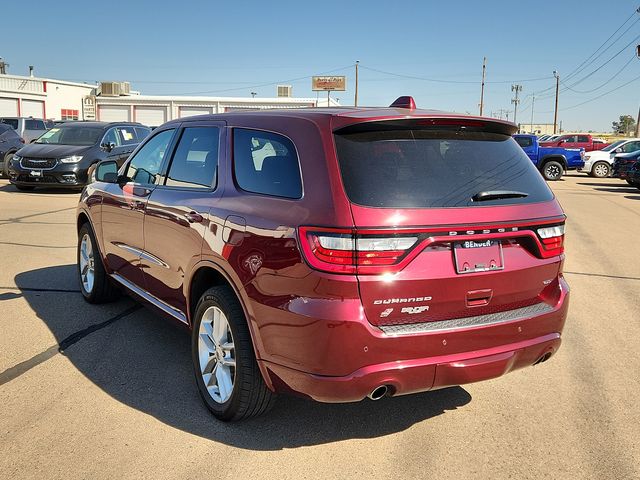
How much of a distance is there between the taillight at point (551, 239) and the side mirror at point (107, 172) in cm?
346

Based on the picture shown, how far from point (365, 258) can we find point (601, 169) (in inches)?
1142

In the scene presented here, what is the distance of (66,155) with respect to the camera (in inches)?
581

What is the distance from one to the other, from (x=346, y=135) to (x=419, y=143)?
1.29 ft

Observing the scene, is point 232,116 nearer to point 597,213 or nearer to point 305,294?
point 305,294

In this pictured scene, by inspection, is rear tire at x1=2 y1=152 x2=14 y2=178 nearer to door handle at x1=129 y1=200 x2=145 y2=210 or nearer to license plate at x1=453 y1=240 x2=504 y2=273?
door handle at x1=129 y1=200 x2=145 y2=210

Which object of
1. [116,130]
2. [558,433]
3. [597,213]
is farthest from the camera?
[116,130]

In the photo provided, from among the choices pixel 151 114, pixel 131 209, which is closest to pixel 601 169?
pixel 131 209

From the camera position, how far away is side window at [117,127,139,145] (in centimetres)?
1652

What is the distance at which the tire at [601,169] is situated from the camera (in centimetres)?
2817

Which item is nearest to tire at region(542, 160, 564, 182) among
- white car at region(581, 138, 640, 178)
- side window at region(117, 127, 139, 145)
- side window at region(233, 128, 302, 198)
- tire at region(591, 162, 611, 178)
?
white car at region(581, 138, 640, 178)

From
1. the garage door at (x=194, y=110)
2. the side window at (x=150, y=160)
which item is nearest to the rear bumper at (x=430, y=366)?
the side window at (x=150, y=160)

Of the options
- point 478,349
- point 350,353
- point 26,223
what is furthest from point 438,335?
point 26,223

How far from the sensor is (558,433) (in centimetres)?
344

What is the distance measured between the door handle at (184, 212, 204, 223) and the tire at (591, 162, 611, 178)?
28338 mm
